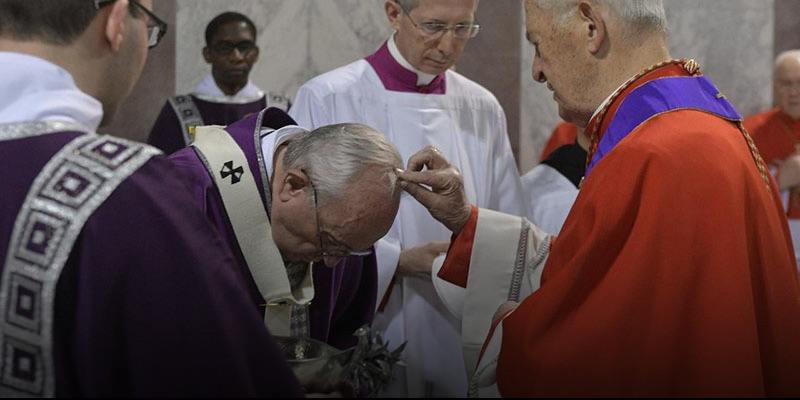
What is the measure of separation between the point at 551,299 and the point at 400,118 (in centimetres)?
202

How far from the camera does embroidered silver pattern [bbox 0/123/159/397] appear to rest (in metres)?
1.63

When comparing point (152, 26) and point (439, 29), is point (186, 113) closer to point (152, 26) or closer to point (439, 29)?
point (439, 29)

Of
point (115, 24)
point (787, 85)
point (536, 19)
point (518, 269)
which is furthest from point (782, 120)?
point (115, 24)

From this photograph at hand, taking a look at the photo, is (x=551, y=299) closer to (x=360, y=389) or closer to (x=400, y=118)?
(x=360, y=389)

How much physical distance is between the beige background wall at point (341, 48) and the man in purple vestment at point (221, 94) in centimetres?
18

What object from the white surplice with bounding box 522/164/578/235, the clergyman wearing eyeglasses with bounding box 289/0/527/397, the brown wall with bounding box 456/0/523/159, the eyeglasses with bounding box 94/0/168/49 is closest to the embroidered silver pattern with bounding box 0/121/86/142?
the eyeglasses with bounding box 94/0/168/49

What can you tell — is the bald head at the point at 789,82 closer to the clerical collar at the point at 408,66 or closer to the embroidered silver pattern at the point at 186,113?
the clerical collar at the point at 408,66

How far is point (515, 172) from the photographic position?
4277 mm

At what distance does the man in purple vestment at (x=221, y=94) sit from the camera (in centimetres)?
542

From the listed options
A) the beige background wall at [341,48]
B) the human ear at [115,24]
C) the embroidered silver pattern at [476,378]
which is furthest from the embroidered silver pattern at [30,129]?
the beige background wall at [341,48]

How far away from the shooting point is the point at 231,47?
5.62 metres

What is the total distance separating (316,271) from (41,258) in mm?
1383

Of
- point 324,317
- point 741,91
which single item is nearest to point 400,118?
point 324,317

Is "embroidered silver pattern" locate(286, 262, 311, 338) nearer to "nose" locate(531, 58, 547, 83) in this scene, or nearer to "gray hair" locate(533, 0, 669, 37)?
"nose" locate(531, 58, 547, 83)
